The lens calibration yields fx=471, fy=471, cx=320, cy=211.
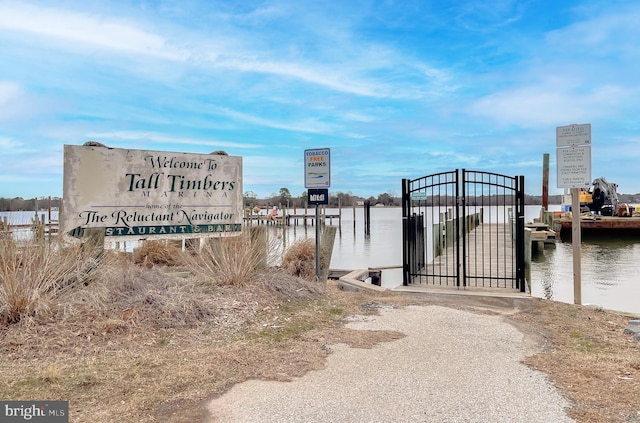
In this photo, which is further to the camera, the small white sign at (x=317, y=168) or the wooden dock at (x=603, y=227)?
the wooden dock at (x=603, y=227)

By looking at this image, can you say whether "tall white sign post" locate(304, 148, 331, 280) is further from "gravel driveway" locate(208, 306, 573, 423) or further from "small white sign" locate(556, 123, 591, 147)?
"small white sign" locate(556, 123, 591, 147)

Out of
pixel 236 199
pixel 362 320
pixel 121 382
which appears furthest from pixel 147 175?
pixel 121 382

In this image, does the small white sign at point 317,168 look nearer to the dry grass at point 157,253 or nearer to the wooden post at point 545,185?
the dry grass at point 157,253

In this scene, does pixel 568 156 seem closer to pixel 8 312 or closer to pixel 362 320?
pixel 362 320

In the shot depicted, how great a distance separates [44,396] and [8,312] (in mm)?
1903

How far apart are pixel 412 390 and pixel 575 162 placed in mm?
6425

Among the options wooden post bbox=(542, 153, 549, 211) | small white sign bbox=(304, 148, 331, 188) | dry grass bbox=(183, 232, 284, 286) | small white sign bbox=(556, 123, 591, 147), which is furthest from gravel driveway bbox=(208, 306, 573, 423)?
wooden post bbox=(542, 153, 549, 211)

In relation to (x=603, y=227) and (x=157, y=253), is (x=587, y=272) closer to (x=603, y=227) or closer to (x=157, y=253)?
(x=157, y=253)

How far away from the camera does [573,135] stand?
847 cm

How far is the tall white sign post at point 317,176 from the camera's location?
880 cm

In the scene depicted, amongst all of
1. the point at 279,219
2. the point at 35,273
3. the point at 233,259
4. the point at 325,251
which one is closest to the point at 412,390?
the point at 233,259

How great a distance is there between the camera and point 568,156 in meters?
8.54

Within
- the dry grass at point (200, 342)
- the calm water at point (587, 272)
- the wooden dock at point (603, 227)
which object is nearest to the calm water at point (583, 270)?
the calm water at point (587, 272)

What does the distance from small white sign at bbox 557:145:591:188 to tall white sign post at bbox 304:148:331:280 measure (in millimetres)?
4258
